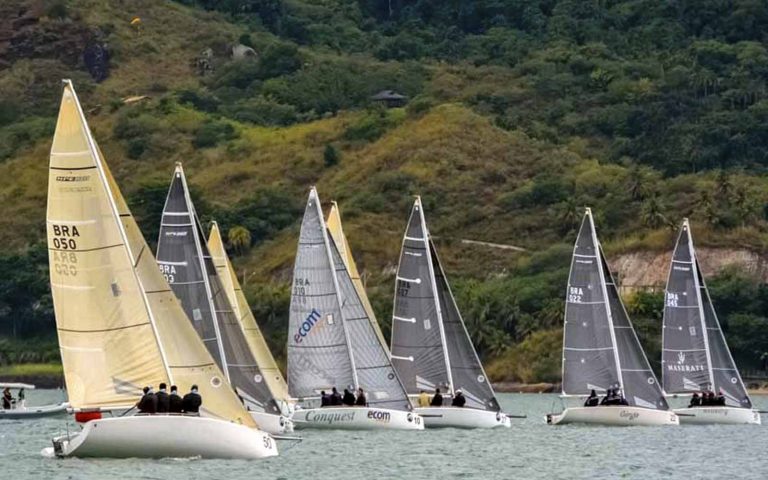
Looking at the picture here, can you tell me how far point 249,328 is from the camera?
65.6m

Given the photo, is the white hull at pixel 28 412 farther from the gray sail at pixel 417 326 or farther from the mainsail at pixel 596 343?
the mainsail at pixel 596 343

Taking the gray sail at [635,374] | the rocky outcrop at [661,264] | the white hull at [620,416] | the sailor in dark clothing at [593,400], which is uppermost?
the rocky outcrop at [661,264]

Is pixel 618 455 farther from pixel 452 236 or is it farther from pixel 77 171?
pixel 452 236

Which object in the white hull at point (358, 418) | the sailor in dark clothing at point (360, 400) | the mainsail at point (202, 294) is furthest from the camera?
the sailor in dark clothing at point (360, 400)

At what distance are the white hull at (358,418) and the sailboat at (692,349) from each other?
13.7 m

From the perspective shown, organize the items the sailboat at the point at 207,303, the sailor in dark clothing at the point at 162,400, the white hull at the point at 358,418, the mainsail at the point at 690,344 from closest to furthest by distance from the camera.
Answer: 1. the sailor in dark clothing at the point at 162,400
2. the sailboat at the point at 207,303
3. the white hull at the point at 358,418
4. the mainsail at the point at 690,344

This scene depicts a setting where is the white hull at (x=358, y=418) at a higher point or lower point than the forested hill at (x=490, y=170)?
lower

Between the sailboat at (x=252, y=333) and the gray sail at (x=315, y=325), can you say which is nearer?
the gray sail at (x=315, y=325)

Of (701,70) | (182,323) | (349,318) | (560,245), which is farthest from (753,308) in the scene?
(182,323)

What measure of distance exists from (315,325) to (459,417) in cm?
578

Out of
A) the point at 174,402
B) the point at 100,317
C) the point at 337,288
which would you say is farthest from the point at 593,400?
the point at 100,317

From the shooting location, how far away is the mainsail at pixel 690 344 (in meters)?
69.9

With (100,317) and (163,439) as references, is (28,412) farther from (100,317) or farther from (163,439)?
(163,439)

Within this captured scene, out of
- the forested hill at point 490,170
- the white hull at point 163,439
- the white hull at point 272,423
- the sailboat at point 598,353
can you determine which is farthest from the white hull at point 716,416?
the forested hill at point 490,170
